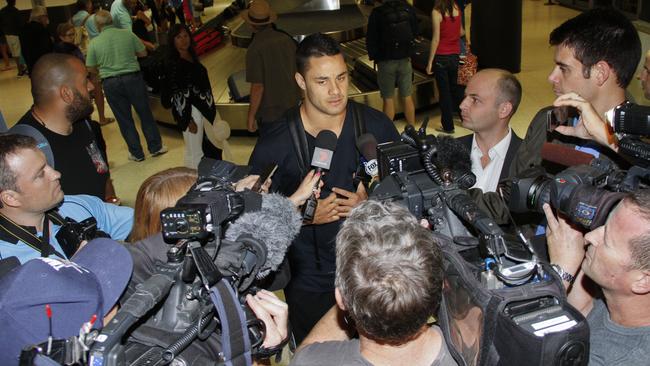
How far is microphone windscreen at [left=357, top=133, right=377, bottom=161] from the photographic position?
2.74 metres

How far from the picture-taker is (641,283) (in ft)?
5.57

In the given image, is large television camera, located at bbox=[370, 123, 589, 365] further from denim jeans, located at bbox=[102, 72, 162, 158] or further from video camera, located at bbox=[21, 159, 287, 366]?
denim jeans, located at bbox=[102, 72, 162, 158]

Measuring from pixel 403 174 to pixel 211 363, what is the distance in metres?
0.95

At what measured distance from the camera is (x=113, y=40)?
698 centimetres

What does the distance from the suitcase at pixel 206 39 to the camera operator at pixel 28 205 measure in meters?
9.67

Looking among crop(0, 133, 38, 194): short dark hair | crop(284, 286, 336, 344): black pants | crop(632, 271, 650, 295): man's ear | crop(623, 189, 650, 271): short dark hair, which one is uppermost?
crop(0, 133, 38, 194): short dark hair

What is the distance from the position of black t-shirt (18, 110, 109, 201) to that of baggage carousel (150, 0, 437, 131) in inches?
171

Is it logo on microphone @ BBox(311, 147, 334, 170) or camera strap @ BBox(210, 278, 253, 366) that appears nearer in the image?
camera strap @ BBox(210, 278, 253, 366)

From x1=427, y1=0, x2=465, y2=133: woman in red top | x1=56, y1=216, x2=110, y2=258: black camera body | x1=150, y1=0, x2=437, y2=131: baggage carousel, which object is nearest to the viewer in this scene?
x1=56, y1=216, x2=110, y2=258: black camera body

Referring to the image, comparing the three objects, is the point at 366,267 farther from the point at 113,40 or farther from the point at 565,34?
the point at 113,40

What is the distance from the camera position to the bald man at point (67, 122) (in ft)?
11.6

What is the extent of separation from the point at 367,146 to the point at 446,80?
15.8ft

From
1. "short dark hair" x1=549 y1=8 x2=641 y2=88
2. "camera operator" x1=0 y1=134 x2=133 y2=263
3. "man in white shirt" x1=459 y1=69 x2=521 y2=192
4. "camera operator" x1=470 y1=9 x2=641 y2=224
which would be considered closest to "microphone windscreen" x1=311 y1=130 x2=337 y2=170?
"camera operator" x1=470 y1=9 x2=641 y2=224

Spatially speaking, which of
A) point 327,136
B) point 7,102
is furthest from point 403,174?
point 7,102
